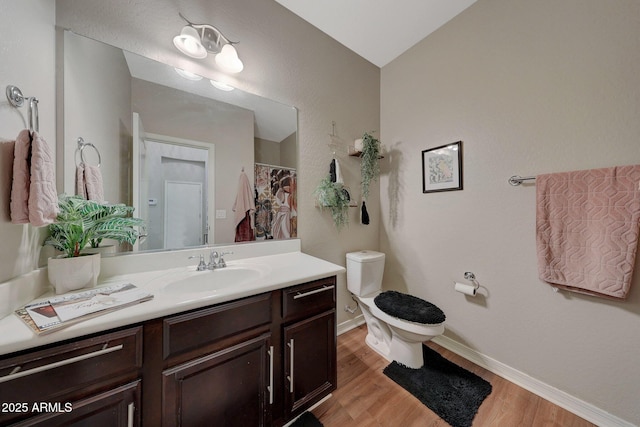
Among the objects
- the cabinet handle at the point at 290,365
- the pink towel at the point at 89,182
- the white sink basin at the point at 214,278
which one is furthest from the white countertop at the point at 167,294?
the pink towel at the point at 89,182

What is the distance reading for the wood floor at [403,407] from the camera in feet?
3.81

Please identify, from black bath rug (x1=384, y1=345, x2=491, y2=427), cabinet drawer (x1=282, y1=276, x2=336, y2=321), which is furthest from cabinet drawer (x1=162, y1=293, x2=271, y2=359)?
black bath rug (x1=384, y1=345, x2=491, y2=427)

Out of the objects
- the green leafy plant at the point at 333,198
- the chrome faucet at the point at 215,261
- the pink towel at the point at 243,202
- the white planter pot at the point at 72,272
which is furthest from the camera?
the green leafy plant at the point at 333,198

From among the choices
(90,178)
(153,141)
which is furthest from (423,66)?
(90,178)

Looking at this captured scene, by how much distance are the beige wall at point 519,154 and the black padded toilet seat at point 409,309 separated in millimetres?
355

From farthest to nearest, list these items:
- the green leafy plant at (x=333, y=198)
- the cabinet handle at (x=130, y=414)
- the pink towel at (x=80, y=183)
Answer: the green leafy plant at (x=333, y=198), the pink towel at (x=80, y=183), the cabinet handle at (x=130, y=414)

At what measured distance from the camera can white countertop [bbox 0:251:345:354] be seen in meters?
0.58

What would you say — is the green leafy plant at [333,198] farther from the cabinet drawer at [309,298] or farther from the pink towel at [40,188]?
the pink towel at [40,188]

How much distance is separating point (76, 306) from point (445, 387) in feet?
6.38

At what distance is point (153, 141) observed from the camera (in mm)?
1211

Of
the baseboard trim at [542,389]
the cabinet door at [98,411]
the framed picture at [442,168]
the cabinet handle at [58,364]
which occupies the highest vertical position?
the framed picture at [442,168]

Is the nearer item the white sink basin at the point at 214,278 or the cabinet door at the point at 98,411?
the cabinet door at the point at 98,411

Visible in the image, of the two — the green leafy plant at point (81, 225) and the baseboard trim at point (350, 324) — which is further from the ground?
the green leafy plant at point (81, 225)

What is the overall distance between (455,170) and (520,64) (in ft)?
2.41
